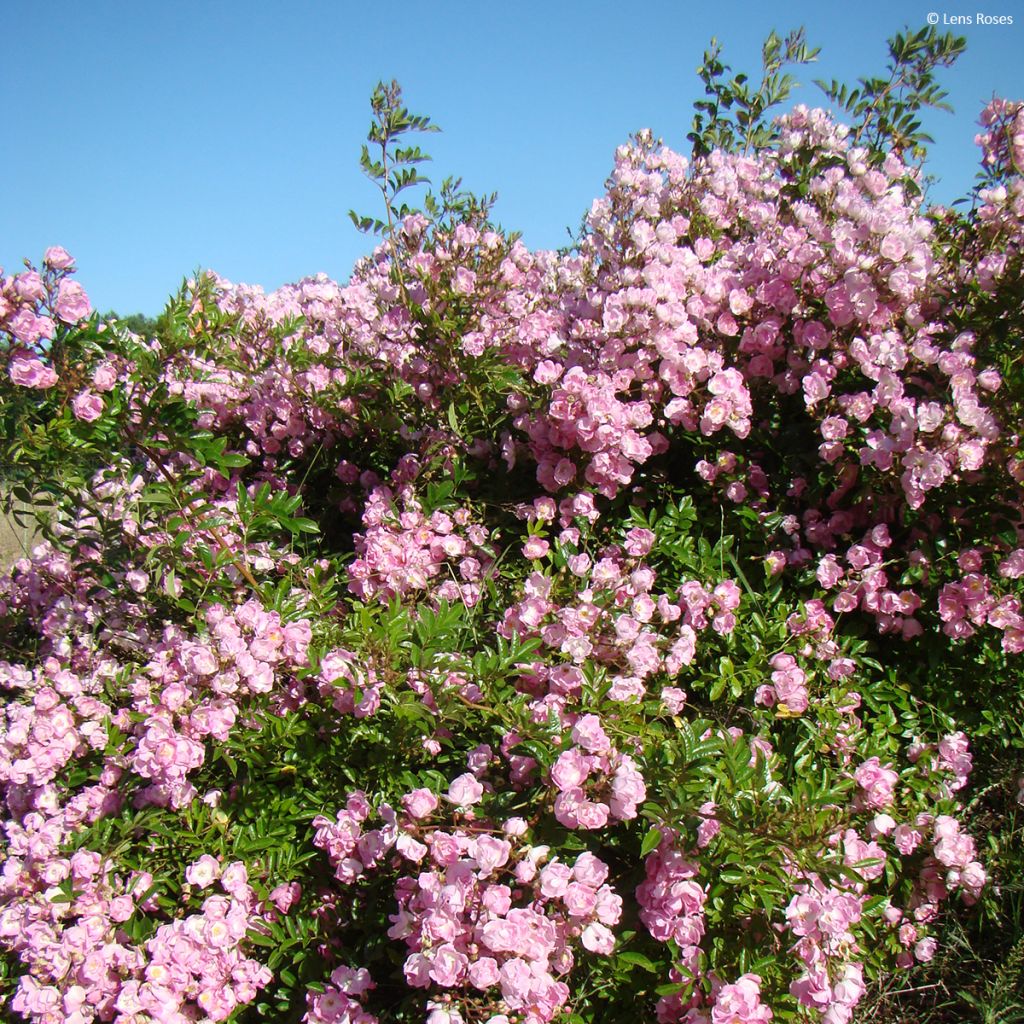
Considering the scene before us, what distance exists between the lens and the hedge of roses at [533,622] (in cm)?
176

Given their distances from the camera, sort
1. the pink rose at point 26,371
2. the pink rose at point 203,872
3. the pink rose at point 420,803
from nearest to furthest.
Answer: the pink rose at point 420,803 → the pink rose at point 203,872 → the pink rose at point 26,371

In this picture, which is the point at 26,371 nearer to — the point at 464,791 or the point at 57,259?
the point at 57,259

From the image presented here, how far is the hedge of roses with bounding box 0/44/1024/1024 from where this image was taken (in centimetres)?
176

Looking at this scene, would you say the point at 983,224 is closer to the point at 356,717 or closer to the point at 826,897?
the point at 826,897

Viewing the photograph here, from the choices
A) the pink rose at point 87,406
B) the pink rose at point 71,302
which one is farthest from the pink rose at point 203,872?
the pink rose at point 71,302

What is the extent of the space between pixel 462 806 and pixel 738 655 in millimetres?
949

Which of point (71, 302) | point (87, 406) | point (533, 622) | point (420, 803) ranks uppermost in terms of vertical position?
point (71, 302)

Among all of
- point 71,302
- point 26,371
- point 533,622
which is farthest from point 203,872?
point 71,302

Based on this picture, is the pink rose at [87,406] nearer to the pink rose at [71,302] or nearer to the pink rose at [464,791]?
the pink rose at [71,302]

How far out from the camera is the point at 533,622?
7.21 feet

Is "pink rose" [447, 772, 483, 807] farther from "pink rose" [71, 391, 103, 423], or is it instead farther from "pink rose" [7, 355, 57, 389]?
"pink rose" [7, 355, 57, 389]

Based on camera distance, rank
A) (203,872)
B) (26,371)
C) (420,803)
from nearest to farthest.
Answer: (420,803) < (203,872) < (26,371)

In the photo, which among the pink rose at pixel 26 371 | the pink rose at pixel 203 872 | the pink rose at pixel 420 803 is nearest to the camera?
the pink rose at pixel 420 803

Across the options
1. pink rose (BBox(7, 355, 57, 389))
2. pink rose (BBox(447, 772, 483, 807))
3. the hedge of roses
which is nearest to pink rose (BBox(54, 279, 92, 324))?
the hedge of roses
